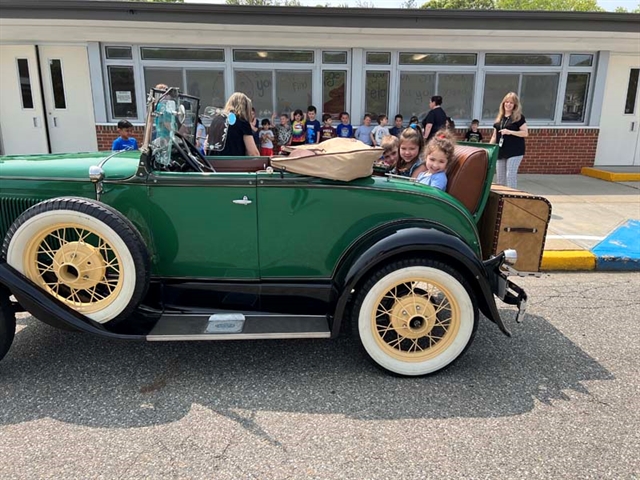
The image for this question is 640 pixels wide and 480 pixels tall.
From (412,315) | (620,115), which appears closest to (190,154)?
(412,315)

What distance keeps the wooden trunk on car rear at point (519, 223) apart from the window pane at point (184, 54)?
8.06m

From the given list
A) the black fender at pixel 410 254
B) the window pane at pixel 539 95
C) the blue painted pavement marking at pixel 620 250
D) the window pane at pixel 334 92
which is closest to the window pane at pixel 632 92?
the window pane at pixel 539 95

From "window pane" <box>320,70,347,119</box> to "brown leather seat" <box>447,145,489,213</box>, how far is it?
744cm

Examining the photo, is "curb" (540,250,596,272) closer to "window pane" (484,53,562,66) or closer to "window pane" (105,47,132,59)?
"window pane" (484,53,562,66)

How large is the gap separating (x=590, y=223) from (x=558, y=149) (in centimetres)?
478

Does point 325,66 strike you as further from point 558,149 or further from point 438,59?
point 558,149

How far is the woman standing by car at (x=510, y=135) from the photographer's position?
248 inches

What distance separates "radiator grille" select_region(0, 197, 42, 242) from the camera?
3012mm

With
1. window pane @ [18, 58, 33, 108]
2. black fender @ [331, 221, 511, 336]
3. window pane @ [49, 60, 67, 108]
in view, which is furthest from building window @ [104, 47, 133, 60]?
black fender @ [331, 221, 511, 336]

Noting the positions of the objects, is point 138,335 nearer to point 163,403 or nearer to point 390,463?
point 163,403

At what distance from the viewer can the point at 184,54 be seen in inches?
383

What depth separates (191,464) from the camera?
2213 mm

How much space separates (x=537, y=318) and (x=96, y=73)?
9.26m

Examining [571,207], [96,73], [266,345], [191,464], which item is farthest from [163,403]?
[96,73]
